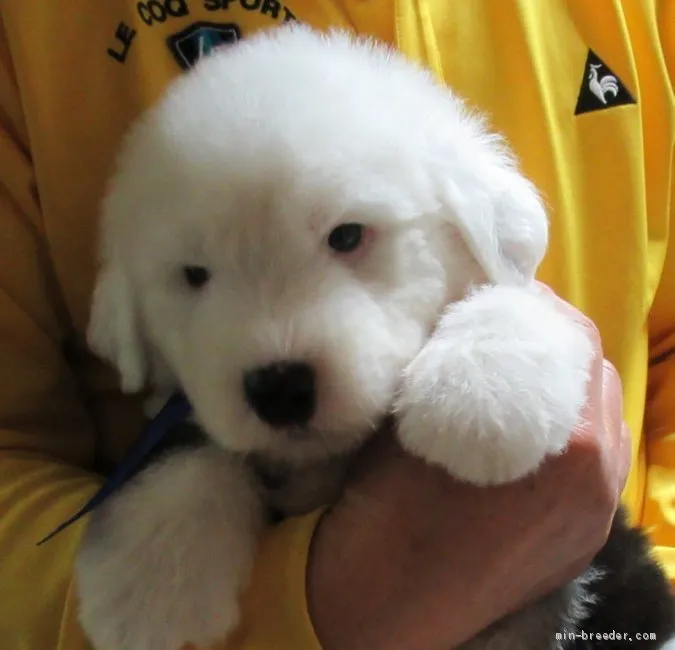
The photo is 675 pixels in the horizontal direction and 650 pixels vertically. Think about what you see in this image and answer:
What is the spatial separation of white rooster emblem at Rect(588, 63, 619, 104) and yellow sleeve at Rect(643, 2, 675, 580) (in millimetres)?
145

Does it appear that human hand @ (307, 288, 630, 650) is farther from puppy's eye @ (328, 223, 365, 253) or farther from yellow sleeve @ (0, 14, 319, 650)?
puppy's eye @ (328, 223, 365, 253)

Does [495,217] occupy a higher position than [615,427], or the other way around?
[495,217]

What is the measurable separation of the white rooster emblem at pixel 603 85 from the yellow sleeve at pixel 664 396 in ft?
0.47

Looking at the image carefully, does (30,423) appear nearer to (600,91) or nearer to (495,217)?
(495,217)

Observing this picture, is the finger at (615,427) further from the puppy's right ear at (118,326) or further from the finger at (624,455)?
the puppy's right ear at (118,326)

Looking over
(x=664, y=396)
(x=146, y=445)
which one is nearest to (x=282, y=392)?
(x=146, y=445)

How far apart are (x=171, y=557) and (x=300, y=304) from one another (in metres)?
0.33

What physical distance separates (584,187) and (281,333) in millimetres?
662

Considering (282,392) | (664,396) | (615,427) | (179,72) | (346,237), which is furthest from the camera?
(664,396)

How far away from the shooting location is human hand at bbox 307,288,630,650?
98 cm

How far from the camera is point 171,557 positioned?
3.26ft

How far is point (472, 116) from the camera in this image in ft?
4.07

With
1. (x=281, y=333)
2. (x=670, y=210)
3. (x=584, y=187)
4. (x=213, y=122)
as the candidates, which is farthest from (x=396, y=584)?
(x=670, y=210)

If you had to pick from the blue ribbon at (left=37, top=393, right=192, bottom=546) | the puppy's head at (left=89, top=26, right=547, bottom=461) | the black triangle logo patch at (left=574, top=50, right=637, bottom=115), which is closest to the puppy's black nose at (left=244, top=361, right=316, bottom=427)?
the puppy's head at (left=89, top=26, right=547, bottom=461)
